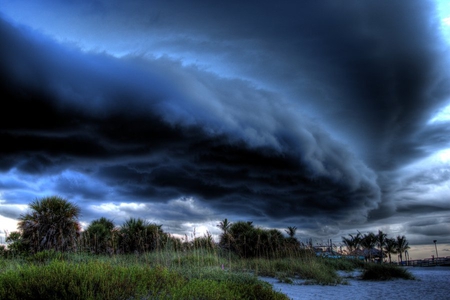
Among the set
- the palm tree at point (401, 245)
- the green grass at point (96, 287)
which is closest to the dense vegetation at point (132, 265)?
the green grass at point (96, 287)

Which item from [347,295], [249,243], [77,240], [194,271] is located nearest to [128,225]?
[77,240]

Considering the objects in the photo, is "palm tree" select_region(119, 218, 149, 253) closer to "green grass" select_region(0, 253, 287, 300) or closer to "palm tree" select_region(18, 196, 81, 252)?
"palm tree" select_region(18, 196, 81, 252)

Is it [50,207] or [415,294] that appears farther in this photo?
[50,207]

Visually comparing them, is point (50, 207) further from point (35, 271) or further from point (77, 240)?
point (35, 271)

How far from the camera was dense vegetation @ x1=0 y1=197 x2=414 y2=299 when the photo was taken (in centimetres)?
720

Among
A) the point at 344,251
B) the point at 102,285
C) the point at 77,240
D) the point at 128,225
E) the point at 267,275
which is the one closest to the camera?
the point at 102,285

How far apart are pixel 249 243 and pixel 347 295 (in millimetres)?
18154

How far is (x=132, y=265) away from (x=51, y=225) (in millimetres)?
10037

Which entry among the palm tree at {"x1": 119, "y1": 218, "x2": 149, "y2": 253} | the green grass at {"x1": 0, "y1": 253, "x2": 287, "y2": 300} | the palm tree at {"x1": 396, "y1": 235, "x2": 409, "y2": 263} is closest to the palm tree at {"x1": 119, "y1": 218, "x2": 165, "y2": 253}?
the palm tree at {"x1": 119, "y1": 218, "x2": 149, "y2": 253}

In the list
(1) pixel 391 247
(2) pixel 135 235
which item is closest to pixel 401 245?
(1) pixel 391 247

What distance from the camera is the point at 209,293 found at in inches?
292

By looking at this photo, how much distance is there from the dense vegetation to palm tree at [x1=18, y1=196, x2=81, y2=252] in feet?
0.18

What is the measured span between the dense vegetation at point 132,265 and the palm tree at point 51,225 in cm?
5

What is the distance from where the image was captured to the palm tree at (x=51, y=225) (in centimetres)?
1970
